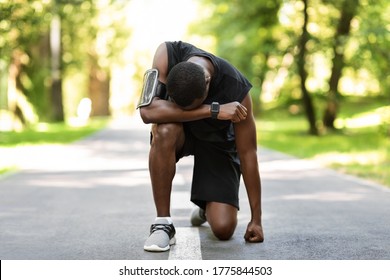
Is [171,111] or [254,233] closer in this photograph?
[171,111]

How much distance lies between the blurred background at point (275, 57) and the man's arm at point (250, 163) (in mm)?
4816

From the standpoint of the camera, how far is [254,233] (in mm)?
4914

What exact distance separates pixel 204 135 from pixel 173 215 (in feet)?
4.95

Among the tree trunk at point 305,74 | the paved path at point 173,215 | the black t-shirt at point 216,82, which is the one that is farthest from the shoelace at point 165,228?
the tree trunk at point 305,74

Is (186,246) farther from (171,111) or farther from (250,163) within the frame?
(171,111)

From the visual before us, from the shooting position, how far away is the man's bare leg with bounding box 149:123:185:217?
15.6ft

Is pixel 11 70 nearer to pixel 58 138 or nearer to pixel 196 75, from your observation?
pixel 58 138

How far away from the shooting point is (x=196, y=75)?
4289 millimetres

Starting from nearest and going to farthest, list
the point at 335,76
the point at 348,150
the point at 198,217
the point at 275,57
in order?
the point at 198,217 → the point at 348,150 → the point at 275,57 → the point at 335,76

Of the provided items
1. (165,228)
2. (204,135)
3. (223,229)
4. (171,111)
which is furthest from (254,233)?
(171,111)

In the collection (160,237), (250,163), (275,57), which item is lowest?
(275,57)
